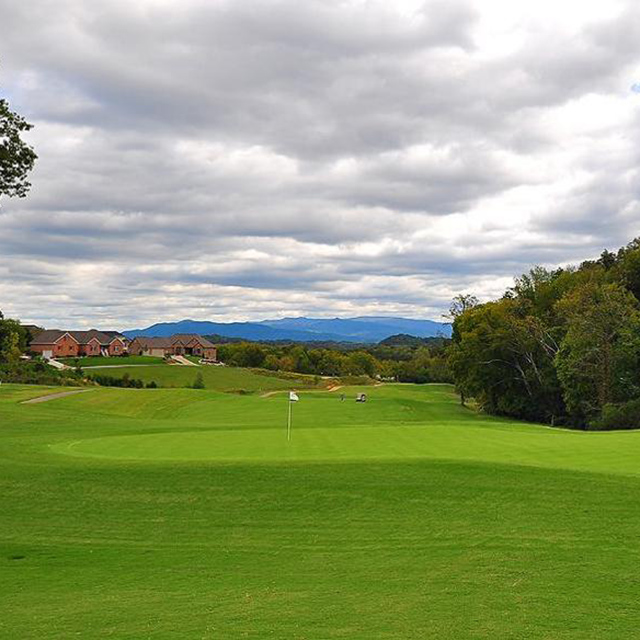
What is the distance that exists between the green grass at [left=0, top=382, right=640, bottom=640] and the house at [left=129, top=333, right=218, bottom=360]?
139m

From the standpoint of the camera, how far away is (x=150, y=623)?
900cm

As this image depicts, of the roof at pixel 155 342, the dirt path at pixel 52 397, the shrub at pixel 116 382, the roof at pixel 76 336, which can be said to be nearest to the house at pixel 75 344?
the roof at pixel 76 336

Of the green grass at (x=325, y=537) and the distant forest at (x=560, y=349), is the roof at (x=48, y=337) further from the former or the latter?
the green grass at (x=325, y=537)

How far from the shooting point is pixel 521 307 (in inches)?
2714

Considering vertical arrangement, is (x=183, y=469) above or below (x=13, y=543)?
above

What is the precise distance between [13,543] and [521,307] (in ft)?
199

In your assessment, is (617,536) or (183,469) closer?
(617,536)

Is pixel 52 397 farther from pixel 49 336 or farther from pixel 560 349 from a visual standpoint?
pixel 49 336

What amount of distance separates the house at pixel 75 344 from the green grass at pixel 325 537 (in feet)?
388

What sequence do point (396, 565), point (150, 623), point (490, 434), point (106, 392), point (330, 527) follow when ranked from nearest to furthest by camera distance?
1. point (150, 623)
2. point (396, 565)
3. point (330, 527)
4. point (490, 434)
5. point (106, 392)

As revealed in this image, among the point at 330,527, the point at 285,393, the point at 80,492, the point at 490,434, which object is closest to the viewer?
the point at 330,527

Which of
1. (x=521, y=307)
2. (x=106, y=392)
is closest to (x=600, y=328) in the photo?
(x=521, y=307)

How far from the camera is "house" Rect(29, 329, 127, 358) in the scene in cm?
13362

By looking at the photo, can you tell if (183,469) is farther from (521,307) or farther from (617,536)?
(521,307)
